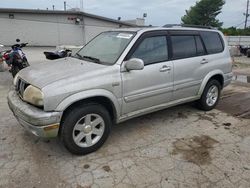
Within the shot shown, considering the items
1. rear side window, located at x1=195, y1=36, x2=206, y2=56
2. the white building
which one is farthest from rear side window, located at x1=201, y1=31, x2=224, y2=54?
the white building

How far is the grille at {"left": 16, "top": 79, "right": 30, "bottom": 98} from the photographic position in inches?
130

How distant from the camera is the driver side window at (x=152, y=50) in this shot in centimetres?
374

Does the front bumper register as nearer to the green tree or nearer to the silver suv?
the silver suv

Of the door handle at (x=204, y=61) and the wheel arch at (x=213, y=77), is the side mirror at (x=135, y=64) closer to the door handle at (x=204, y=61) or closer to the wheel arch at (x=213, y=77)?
the door handle at (x=204, y=61)

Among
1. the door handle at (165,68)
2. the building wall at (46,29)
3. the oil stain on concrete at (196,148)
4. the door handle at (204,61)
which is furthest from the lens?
the building wall at (46,29)

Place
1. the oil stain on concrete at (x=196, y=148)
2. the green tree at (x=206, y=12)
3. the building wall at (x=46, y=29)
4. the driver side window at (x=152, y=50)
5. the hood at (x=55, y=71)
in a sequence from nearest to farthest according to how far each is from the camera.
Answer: the hood at (x=55, y=71)
the oil stain on concrete at (x=196, y=148)
the driver side window at (x=152, y=50)
the building wall at (x=46, y=29)
the green tree at (x=206, y=12)

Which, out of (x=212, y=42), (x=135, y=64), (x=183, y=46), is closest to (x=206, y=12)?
(x=212, y=42)

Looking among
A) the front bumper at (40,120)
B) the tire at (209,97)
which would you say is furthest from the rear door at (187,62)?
the front bumper at (40,120)

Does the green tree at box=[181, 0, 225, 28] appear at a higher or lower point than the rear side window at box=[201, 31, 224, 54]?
higher

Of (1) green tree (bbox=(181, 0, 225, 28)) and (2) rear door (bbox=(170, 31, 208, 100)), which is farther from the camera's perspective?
(1) green tree (bbox=(181, 0, 225, 28))

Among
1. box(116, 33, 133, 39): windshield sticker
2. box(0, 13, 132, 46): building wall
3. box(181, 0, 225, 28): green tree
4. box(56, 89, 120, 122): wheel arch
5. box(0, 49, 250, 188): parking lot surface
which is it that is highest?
box(181, 0, 225, 28): green tree

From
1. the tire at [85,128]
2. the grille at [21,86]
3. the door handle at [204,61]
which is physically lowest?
the tire at [85,128]

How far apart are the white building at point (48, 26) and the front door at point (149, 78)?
19.5m

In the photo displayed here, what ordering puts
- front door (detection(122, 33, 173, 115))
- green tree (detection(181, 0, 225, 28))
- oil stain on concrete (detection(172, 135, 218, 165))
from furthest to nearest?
green tree (detection(181, 0, 225, 28)) → front door (detection(122, 33, 173, 115)) → oil stain on concrete (detection(172, 135, 218, 165))
